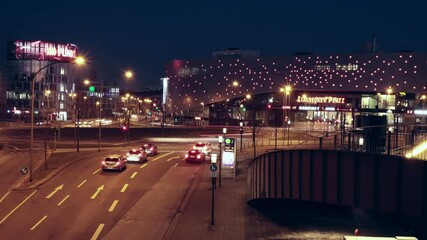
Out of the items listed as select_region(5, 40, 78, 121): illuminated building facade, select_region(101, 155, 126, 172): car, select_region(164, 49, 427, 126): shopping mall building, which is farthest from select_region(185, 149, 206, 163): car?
select_region(5, 40, 78, 121): illuminated building facade

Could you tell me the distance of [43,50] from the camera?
128 metres

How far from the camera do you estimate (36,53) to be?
423 ft

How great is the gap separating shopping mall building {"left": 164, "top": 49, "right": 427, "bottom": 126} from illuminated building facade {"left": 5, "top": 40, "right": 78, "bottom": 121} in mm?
31470

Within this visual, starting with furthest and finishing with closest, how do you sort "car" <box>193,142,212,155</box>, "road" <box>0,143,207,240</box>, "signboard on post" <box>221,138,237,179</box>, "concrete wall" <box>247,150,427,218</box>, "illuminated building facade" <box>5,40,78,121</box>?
"illuminated building facade" <box>5,40,78,121</box>
"car" <box>193,142,212,155</box>
"signboard on post" <box>221,138,237,179</box>
"road" <box>0,143,207,240</box>
"concrete wall" <box>247,150,427,218</box>

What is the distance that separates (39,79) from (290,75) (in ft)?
221

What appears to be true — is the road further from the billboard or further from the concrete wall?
the billboard

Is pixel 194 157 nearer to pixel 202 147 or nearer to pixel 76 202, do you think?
pixel 202 147

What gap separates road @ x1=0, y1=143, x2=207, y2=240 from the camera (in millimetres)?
24375

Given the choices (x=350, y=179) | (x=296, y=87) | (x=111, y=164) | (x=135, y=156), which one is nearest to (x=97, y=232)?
(x=350, y=179)

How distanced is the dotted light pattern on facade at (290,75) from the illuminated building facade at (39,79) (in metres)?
31.7

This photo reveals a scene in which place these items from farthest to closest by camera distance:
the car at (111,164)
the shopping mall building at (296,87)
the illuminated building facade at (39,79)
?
the shopping mall building at (296,87) → the illuminated building facade at (39,79) → the car at (111,164)

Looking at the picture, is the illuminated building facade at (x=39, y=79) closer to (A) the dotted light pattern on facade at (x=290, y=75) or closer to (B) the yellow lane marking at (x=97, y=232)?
(A) the dotted light pattern on facade at (x=290, y=75)

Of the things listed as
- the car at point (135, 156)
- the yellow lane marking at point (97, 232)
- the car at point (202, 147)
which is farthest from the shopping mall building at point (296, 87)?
the yellow lane marking at point (97, 232)

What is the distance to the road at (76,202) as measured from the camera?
960 inches
